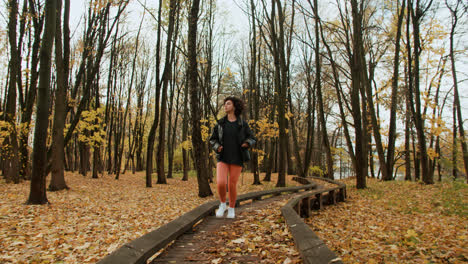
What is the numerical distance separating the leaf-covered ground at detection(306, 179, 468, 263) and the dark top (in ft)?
6.33

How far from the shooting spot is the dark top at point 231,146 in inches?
174

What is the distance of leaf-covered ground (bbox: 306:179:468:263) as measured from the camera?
10.9ft

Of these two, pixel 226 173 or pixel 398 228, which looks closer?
pixel 226 173

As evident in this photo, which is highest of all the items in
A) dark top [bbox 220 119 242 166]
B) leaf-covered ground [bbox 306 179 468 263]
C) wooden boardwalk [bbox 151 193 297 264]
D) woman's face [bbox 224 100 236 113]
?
woman's face [bbox 224 100 236 113]

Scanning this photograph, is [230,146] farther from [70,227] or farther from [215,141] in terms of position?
[70,227]

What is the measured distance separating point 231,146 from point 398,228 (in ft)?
11.6

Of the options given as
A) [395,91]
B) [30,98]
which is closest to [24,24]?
[30,98]

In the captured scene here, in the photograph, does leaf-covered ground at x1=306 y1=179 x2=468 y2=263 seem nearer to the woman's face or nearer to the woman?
the woman

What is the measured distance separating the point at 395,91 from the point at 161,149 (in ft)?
39.1

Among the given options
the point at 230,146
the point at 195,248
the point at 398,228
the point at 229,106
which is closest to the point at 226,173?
the point at 230,146

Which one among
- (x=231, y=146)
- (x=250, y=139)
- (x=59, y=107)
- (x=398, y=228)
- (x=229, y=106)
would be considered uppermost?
(x=59, y=107)

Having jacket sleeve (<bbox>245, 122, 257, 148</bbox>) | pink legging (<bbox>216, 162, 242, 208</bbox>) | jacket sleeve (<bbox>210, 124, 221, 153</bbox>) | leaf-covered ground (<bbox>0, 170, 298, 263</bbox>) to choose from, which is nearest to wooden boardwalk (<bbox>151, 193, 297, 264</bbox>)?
pink legging (<bbox>216, 162, 242, 208</bbox>)

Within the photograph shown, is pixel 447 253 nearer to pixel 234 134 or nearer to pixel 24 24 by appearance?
pixel 234 134

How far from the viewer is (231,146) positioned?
175 inches
